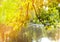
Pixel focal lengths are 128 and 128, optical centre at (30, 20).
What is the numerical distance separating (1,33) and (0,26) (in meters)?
0.06

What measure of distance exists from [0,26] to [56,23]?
1.66 ft

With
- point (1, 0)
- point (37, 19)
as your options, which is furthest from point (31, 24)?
point (1, 0)

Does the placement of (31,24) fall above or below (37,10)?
below

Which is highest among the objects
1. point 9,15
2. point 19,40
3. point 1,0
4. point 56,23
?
point 1,0

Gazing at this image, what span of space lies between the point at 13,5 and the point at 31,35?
1.03 ft

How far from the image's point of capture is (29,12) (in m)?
1.17

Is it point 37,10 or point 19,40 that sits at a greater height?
point 37,10

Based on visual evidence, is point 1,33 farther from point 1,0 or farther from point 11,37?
point 1,0

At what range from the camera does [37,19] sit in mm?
1179

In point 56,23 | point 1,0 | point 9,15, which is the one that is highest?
point 1,0

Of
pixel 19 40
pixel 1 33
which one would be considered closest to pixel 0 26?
pixel 1 33

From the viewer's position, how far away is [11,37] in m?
1.11

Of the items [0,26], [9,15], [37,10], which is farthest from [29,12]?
[0,26]

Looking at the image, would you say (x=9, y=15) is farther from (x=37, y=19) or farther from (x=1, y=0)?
(x=37, y=19)
